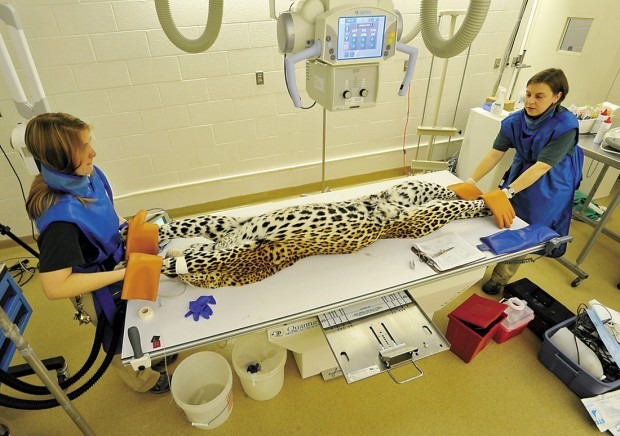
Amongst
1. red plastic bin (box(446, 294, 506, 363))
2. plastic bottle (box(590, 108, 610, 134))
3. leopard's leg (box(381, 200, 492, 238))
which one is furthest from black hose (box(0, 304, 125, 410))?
plastic bottle (box(590, 108, 610, 134))

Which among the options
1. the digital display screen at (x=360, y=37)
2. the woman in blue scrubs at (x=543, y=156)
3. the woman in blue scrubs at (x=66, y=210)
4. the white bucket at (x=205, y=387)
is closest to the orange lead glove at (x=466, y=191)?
the woman in blue scrubs at (x=543, y=156)

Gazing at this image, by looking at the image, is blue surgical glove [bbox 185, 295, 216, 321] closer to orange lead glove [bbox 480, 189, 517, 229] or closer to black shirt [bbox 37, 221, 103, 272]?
black shirt [bbox 37, 221, 103, 272]

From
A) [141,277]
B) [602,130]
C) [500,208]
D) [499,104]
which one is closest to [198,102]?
[141,277]

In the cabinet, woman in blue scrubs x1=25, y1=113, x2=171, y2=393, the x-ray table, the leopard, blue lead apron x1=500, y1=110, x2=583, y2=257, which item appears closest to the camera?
woman in blue scrubs x1=25, y1=113, x2=171, y2=393

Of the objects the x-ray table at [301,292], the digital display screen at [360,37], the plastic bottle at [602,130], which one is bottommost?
the x-ray table at [301,292]

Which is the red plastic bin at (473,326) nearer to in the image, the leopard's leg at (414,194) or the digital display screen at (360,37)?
the leopard's leg at (414,194)

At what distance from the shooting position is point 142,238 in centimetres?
147

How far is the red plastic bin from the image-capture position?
1.92m

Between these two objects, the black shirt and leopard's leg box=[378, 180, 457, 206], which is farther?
leopard's leg box=[378, 180, 457, 206]

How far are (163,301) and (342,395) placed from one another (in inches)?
41.2

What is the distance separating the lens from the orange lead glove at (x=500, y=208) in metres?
1.77

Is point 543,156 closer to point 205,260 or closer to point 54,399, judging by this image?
point 205,260

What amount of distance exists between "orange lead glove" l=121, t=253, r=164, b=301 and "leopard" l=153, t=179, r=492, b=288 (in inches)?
2.3

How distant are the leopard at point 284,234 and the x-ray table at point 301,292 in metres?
0.05
